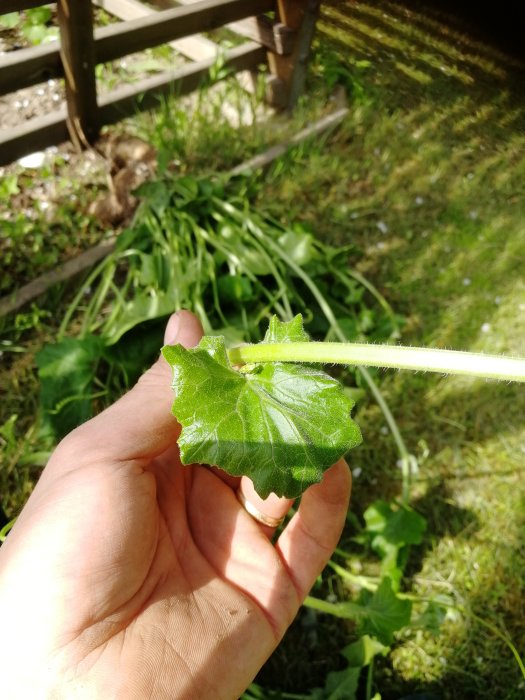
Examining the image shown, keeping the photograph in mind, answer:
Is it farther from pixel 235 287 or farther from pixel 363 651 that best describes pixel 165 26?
pixel 363 651

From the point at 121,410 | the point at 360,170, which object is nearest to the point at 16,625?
the point at 121,410

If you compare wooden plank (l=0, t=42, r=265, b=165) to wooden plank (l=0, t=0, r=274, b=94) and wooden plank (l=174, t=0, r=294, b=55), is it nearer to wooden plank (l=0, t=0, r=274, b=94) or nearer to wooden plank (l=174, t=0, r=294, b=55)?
wooden plank (l=174, t=0, r=294, b=55)

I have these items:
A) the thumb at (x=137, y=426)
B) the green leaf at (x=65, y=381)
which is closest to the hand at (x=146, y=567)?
the thumb at (x=137, y=426)

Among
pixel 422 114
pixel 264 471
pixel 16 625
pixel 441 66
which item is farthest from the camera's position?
pixel 422 114

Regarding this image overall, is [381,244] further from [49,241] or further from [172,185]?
[49,241]

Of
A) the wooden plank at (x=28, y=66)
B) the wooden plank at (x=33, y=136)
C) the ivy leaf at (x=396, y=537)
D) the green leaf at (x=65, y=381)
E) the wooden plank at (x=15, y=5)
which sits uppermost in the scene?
the wooden plank at (x=15, y=5)

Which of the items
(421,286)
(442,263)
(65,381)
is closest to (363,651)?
(65,381)

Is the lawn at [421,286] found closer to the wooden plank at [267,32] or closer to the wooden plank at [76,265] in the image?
the wooden plank at [76,265]
